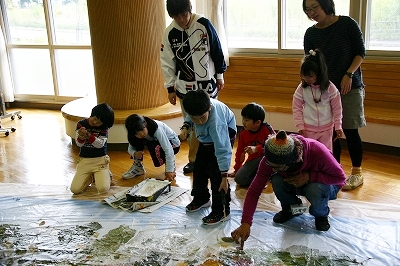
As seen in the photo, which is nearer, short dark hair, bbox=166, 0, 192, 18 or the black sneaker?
the black sneaker

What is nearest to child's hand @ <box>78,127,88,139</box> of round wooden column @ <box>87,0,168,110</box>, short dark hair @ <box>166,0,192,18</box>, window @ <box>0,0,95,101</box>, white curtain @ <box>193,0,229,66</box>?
short dark hair @ <box>166,0,192,18</box>

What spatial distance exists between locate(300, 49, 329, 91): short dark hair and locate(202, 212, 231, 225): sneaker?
908mm

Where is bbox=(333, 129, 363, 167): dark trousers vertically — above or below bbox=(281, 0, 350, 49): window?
below

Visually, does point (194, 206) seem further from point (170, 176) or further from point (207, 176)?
point (170, 176)

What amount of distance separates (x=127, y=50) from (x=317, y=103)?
6.27 ft

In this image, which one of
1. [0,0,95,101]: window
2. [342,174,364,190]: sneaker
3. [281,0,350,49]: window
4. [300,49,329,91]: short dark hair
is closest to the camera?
[300,49,329,91]: short dark hair

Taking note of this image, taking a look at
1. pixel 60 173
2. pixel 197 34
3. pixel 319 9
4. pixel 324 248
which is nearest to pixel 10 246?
pixel 60 173

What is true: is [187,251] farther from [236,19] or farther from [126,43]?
[236,19]

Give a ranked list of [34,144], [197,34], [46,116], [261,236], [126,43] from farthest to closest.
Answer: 1. [46,116]
2. [34,144]
3. [126,43]
4. [197,34]
5. [261,236]

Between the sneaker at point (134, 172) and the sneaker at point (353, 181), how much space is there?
55.2 inches

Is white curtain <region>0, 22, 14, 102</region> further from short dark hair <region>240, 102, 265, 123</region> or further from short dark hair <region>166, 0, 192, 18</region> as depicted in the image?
short dark hair <region>240, 102, 265, 123</region>

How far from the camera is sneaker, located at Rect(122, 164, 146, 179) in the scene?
3.14 meters

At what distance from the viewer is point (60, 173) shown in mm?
3312

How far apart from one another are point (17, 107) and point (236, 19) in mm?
3286
